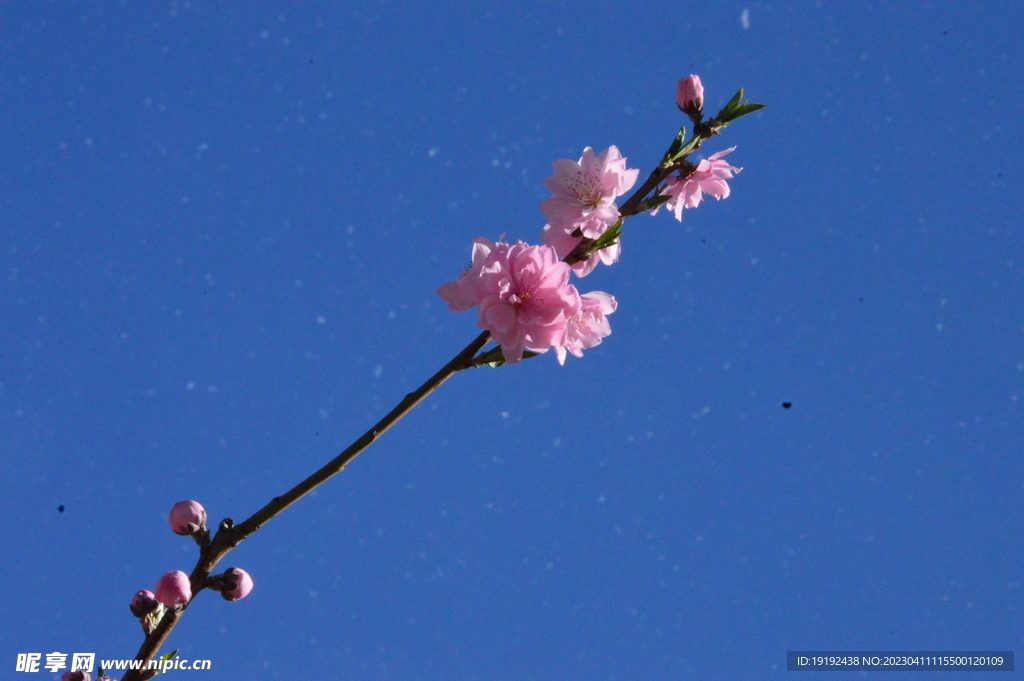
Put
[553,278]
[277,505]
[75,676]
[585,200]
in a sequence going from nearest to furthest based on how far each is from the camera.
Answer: [277,505] → [553,278] → [585,200] → [75,676]

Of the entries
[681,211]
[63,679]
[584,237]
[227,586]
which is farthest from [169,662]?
[681,211]

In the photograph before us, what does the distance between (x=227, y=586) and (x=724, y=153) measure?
0.74 m

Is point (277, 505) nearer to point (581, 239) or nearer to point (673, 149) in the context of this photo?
point (581, 239)

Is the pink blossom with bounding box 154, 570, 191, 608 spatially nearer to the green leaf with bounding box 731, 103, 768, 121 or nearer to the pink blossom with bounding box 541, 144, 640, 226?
the pink blossom with bounding box 541, 144, 640, 226

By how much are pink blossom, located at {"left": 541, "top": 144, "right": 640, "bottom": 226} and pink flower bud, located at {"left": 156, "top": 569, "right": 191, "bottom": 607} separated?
1.76ft

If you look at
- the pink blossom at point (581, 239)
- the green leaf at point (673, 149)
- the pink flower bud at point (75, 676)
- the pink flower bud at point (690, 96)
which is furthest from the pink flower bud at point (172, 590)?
the pink flower bud at point (690, 96)

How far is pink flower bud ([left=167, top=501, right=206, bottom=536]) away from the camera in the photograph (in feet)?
2.83

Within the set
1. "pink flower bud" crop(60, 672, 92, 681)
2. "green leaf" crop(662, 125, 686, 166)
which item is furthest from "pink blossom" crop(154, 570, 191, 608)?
"green leaf" crop(662, 125, 686, 166)

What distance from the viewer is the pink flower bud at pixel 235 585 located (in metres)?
0.80

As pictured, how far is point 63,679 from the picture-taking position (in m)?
1.08

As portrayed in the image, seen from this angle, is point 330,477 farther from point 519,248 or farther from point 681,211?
point 681,211

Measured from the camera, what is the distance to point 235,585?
2.64 ft

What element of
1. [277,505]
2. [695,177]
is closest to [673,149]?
[695,177]

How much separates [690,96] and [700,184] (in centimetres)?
11
